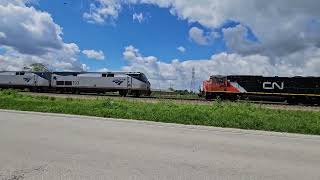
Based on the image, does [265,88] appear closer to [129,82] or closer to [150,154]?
[129,82]

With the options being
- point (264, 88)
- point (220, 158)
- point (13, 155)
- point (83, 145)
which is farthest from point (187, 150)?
point (264, 88)

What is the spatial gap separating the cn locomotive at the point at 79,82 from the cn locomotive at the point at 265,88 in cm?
848

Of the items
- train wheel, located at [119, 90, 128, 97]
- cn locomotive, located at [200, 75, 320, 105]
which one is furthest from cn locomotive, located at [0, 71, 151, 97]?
cn locomotive, located at [200, 75, 320, 105]

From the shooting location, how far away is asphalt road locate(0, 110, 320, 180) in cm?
737

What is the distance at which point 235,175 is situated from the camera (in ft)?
24.1

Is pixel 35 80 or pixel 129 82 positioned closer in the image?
pixel 129 82

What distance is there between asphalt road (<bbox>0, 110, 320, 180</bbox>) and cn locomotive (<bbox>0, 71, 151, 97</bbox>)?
3574cm

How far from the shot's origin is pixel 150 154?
9.13m

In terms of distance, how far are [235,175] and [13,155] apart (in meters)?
4.27

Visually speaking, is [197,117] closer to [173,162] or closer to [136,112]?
[136,112]

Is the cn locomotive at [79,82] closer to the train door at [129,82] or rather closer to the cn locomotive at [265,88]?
the train door at [129,82]

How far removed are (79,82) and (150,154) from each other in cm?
4573

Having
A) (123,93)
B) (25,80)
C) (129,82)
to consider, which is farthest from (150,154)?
(25,80)

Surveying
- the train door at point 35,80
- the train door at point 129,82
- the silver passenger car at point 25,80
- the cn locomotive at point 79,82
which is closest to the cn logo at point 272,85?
the cn locomotive at point 79,82
